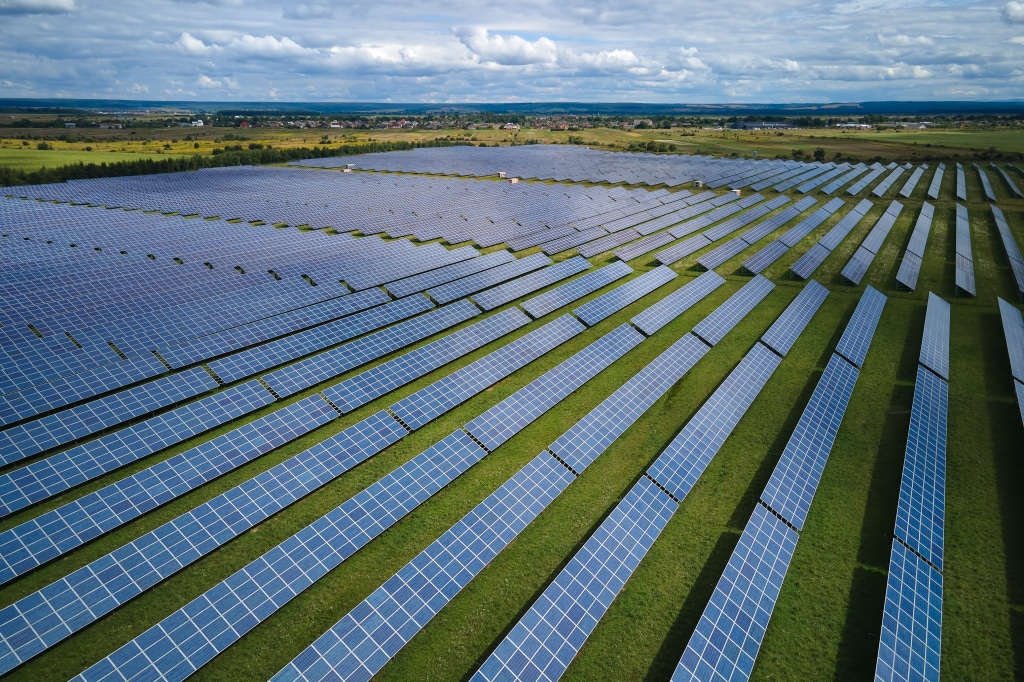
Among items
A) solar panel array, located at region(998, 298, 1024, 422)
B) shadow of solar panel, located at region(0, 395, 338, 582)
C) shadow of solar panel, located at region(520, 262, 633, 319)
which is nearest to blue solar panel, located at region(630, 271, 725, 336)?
shadow of solar panel, located at region(520, 262, 633, 319)

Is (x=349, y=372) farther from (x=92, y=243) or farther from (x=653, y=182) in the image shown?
(x=653, y=182)

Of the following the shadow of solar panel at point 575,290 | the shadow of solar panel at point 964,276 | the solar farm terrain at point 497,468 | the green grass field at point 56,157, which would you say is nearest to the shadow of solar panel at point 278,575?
the solar farm terrain at point 497,468

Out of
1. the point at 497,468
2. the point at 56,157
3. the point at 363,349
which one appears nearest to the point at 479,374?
the point at 497,468

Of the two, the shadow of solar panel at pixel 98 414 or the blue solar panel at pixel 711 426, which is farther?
the blue solar panel at pixel 711 426

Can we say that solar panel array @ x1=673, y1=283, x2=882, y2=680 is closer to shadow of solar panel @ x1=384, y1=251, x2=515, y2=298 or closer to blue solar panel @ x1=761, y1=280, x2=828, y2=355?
blue solar panel @ x1=761, y1=280, x2=828, y2=355

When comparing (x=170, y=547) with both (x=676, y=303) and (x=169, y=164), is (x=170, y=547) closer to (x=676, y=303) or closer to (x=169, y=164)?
(x=676, y=303)

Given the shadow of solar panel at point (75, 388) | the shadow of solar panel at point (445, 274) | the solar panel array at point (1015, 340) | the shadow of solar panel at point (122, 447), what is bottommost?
the shadow of solar panel at point (122, 447)

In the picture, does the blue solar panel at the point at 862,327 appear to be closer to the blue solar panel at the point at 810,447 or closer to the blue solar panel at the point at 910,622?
the blue solar panel at the point at 810,447
